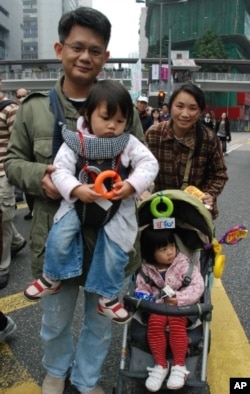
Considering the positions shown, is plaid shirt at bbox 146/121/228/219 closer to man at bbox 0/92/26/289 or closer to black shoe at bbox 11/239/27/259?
man at bbox 0/92/26/289

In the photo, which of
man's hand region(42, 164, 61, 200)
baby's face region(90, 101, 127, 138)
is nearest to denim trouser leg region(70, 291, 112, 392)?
man's hand region(42, 164, 61, 200)

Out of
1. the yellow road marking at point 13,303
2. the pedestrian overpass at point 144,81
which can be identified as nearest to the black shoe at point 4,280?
the yellow road marking at point 13,303

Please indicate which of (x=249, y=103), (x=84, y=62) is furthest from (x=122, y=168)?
(x=249, y=103)

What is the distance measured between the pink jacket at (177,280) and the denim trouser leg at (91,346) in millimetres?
323

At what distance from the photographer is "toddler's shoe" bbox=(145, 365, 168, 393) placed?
2.18m

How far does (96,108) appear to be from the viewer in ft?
6.28

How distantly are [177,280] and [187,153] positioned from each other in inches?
33.8

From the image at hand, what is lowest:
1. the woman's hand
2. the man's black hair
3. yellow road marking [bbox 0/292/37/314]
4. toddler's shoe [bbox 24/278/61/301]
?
yellow road marking [bbox 0/292/37/314]

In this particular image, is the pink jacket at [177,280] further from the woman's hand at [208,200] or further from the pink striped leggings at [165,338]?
the woman's hand at [208,200]

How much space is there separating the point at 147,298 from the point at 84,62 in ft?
4.18

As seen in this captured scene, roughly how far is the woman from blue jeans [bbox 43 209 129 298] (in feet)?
3.12

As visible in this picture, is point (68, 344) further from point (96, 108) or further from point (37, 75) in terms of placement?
point (37, 75)

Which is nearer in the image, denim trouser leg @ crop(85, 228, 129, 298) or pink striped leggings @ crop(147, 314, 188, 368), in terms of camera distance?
denim trouser leg @ crop(85, 228, 129, 298)

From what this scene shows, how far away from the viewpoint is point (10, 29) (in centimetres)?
10088
